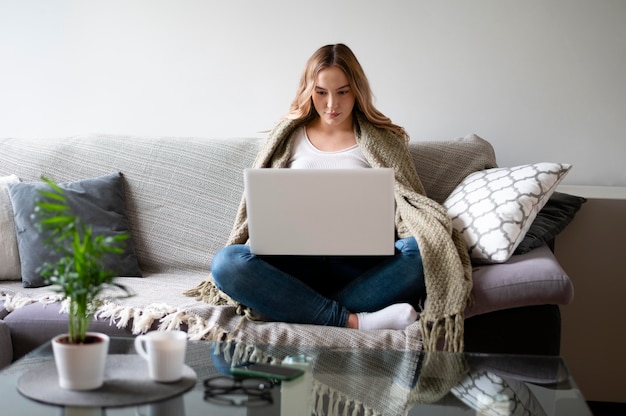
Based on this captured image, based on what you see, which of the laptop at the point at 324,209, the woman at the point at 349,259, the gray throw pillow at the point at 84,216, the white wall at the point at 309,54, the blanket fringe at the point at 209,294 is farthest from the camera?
the white wall at the point at 309,54

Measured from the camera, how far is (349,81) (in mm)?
2512

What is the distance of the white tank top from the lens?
2.52 m

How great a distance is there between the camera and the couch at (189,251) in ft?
6.82

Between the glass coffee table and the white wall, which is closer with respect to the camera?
the glass coffee table

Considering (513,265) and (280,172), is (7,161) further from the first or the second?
(513,265)

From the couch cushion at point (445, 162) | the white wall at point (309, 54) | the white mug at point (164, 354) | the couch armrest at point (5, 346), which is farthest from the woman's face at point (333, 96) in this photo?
the white mug at point (164, 354)

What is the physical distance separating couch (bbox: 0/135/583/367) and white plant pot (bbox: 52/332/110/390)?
679mm

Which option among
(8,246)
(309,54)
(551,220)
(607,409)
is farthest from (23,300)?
(607,409)

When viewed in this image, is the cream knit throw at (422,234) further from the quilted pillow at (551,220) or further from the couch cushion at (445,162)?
the quilted pillow at (551,220)

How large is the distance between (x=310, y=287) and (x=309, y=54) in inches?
40.1

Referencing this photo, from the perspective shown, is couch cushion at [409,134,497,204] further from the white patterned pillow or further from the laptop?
the laptop

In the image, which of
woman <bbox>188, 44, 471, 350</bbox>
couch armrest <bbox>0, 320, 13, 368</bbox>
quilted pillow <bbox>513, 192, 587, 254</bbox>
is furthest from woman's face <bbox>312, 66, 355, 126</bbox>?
couch armrest <bbox>0, 320, 13, 368</bbox>

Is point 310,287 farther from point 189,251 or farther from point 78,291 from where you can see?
point 78,291

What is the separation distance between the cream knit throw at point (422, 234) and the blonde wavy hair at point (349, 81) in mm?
30
